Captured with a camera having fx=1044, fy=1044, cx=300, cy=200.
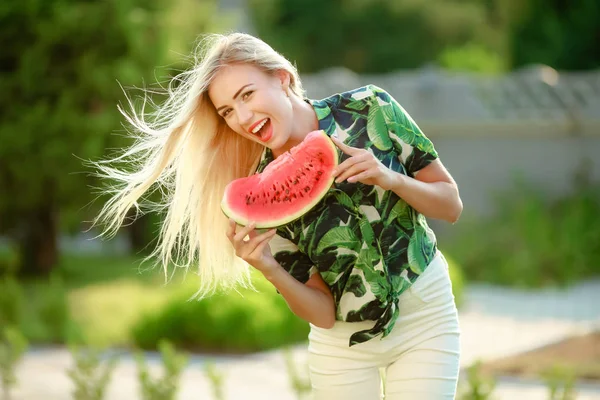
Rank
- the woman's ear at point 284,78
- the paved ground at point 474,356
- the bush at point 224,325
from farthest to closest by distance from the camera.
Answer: the bush at point 224,325
the paved ground at point 474,356
the woman's ear at point 284,78

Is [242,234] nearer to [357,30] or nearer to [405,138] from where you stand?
[405,138]

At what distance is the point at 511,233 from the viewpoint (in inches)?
464

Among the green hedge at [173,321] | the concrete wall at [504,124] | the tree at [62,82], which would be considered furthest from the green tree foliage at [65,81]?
the concrete wall at [504,124]

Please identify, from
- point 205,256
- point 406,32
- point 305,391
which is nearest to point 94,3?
point 305,391

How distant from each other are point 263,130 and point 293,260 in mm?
445

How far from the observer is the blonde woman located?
3.14 m

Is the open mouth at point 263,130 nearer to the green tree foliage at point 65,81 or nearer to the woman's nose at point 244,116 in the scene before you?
the woman's nose at point 244,116

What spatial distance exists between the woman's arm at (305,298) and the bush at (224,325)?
4615 millimetres

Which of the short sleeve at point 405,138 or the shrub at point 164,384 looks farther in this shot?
the shrub at point 164,384

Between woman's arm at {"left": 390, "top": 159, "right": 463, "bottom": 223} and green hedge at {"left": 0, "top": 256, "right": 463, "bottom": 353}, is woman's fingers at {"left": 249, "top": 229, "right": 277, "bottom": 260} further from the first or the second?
green hedge at {"left": 0, "top": 256, "right": 463, "bottom": 353}

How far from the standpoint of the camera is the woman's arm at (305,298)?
3.13m

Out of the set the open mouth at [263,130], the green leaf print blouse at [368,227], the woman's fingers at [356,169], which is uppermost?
the open mouth at [263,130]

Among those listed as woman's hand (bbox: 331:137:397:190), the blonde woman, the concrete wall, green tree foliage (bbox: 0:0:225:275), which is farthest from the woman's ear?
the concrete wall

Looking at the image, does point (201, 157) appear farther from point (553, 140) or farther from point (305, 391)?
point (553, 140)
